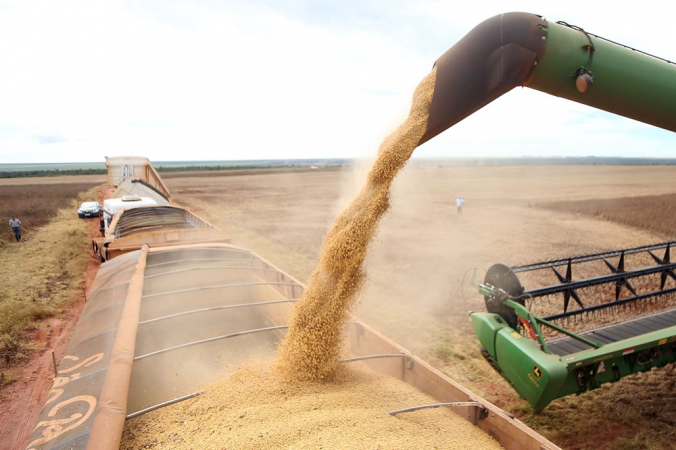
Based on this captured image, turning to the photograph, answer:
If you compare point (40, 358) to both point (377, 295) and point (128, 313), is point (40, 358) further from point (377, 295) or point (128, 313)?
point (377, 295)

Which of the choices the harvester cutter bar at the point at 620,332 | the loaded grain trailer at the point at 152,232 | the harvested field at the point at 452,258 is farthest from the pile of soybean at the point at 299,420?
the loaded grain trailer at the point at 152,232

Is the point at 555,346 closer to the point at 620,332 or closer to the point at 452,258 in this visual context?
the point at 620,332

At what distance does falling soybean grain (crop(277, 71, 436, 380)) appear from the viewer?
3070 millimetres

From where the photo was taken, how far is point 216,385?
290 centimetres

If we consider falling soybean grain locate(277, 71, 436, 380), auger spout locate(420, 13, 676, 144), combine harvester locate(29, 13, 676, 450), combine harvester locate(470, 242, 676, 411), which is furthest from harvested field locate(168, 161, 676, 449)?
auger spout locate(420, 13, 676, 144)

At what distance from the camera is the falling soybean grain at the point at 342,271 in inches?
121

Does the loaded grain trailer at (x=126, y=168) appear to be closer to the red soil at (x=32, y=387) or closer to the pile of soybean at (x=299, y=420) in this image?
the red soil at (x=32, y=387)

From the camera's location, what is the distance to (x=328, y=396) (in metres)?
2.71

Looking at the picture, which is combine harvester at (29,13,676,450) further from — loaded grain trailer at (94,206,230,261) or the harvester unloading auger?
loaded grain trailer at (94,206,230,261)

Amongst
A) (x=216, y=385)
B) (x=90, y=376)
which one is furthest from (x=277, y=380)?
(x=90, y=376)

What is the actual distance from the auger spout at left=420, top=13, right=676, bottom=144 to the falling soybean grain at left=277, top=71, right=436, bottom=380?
363 mm

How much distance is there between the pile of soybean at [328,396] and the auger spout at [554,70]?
1.26 feet

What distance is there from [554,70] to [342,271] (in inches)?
86.0

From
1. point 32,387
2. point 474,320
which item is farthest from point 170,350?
point 32,387
